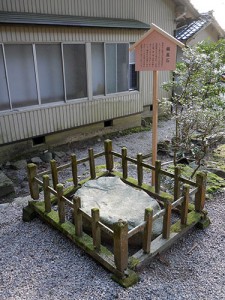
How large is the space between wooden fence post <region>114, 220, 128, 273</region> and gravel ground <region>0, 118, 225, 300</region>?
322 mm

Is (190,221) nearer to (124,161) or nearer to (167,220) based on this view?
(167,220)

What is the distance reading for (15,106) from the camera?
7551 millimetres

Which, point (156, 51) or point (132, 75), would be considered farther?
point (132, 75)

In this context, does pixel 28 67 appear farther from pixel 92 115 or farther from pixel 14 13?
pixel 92 115

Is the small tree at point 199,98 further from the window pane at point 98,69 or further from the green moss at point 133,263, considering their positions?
the window pane at point 98,69

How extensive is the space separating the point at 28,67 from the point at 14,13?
54.7 inches

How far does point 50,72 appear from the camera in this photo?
800 cm

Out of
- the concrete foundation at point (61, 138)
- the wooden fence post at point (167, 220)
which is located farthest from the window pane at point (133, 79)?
the wooden fence post at point (167, 220)

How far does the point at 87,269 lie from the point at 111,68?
740 centimetres

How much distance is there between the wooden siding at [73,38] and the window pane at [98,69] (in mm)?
283

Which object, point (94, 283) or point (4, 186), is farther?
point (4, 186)

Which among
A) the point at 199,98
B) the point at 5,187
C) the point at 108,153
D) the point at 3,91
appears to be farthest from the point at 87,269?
the point at 3,91

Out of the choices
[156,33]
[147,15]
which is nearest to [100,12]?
[147,15]

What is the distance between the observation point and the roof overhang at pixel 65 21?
21.9ft
